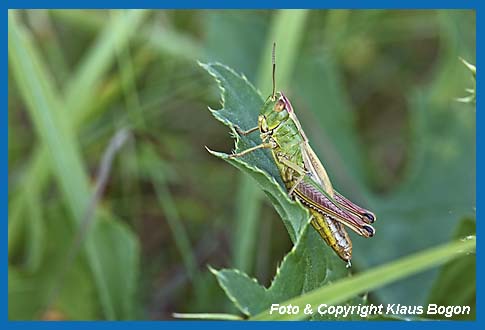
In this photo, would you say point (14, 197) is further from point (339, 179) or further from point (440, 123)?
point (440, 123)

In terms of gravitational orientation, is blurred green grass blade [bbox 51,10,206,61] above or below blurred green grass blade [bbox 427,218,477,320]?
→ above

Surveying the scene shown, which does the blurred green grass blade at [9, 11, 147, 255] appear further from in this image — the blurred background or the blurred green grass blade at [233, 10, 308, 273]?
the blurred green grass blade at [233, 10, 308, 273]

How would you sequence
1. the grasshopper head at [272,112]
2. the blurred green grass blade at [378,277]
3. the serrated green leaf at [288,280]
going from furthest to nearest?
→ the grasshopper head at [272,112]
the serrated green leaf at [288,280]
the blurred green grass blade at [378,277]

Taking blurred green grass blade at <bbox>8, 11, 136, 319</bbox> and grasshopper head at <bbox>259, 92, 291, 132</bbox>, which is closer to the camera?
grasshopper head at <bbox>259, 92, 291, 132</bbox>

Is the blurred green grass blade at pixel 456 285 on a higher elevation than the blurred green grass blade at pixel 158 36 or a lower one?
lower

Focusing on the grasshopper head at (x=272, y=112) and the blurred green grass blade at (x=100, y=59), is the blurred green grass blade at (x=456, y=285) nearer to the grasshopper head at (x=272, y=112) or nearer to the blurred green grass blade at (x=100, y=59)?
the grasshopper head at (x=272, y=112)

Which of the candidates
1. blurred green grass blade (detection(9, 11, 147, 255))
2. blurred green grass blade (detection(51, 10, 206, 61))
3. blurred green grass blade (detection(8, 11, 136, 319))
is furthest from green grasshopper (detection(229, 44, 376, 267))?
blurred green grass blade (detection(51, 10, 206, 61))

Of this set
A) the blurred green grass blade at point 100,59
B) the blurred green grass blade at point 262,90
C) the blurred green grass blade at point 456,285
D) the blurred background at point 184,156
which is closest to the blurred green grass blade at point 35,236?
the blurred background at point 184,156
